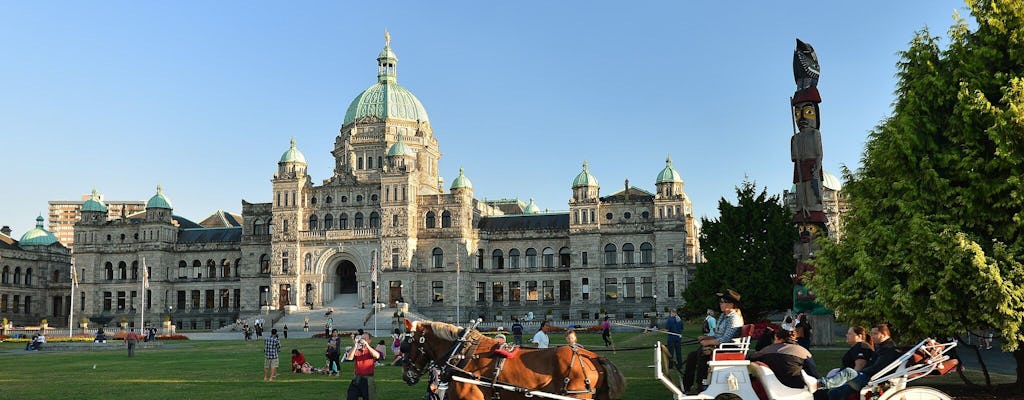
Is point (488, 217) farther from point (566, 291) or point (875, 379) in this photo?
point (875, 379)

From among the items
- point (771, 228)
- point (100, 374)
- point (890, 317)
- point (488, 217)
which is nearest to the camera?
point (890, 317)

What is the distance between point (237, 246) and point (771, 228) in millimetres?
61469

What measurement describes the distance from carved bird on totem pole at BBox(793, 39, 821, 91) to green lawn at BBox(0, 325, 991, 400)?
8.36m

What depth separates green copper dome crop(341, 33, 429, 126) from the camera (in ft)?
302

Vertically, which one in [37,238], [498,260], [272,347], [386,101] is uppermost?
[386,101]

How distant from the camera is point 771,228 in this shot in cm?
4572

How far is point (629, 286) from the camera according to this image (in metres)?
80.8

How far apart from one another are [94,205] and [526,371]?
3659 inches

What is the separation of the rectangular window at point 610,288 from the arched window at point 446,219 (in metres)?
14.8

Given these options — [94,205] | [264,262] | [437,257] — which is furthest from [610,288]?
[94,205]

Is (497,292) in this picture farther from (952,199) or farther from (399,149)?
(952,199)

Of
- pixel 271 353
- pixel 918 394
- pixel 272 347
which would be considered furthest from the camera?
pixel 271 353

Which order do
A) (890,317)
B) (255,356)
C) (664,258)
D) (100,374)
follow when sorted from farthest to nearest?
(664,258), (255,356), (100,374), (890,317)

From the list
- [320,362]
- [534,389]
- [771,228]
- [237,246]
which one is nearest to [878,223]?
[534,389]
